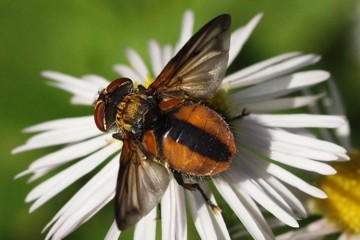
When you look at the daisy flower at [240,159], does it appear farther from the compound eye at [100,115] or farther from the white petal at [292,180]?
the compound eye at [100,115]

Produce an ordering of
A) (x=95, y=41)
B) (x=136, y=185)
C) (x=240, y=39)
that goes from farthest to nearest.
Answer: (x=95, y=41) < (x=240, y=39) < (x=136, y=185)

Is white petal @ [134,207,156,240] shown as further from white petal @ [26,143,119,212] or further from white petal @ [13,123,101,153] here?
white petal @ [13,123,101,153]

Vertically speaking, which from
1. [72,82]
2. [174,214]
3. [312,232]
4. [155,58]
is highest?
[72,82]

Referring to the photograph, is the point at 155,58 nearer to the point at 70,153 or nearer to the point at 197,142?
the point at 70,153

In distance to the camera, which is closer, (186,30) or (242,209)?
(242,209)

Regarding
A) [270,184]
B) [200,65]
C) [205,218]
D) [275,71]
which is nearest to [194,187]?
[205,218]

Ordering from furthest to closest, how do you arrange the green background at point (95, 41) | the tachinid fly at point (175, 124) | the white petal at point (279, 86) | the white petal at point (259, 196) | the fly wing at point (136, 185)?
the green background at point (95, 41) < the white petal at point (279, 86) < the white petal at point (259, 196) < the tachinid fly at point (175, 124) < the fly wing at point (136, 185)

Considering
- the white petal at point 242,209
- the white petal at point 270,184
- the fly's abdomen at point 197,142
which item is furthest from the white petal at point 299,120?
the fly's abdomen at point 197,142
